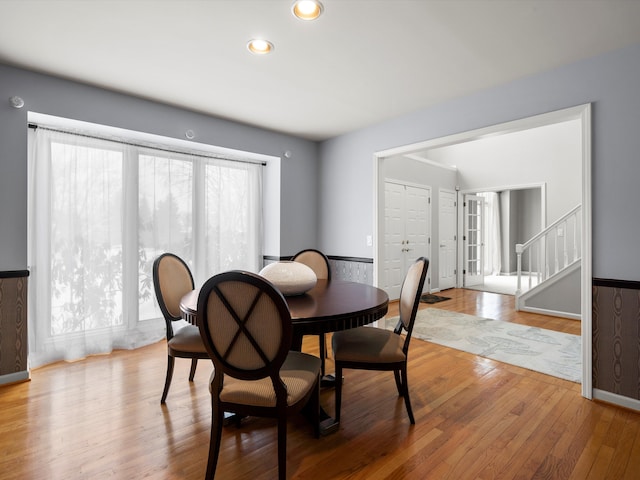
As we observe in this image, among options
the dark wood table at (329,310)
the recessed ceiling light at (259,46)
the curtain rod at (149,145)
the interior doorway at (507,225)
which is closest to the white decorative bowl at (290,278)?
the dark wood table at (329,310)

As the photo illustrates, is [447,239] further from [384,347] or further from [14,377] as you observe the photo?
[14,377]

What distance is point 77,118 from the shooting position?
2990 mm

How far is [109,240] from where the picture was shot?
3475mm

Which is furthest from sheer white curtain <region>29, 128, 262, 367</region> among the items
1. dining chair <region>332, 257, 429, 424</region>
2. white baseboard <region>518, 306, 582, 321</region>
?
white baseboard <region>518, 306, 582, 321</region>

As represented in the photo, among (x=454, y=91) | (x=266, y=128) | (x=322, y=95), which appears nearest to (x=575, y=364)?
(x=454, y=91)

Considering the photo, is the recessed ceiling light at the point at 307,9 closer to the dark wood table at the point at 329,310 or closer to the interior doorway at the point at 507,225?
the dark wood table at the point at 329,310

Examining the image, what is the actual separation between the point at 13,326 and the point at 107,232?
1077 mm

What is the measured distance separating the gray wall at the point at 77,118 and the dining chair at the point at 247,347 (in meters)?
2.25

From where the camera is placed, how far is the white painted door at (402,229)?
227 inches

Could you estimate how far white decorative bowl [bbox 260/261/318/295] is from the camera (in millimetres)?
2209

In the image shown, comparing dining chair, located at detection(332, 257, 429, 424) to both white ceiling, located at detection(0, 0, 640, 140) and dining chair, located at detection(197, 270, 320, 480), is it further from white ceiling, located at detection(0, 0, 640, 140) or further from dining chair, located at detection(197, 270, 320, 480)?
white ceiling, located at detection(0, 0, 640, 140)

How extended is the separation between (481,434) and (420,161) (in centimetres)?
507

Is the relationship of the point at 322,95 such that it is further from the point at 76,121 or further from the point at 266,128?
the point at 76,121

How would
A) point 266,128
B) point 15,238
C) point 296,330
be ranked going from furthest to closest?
point 266,128 → point 15,238 → point 296,330
